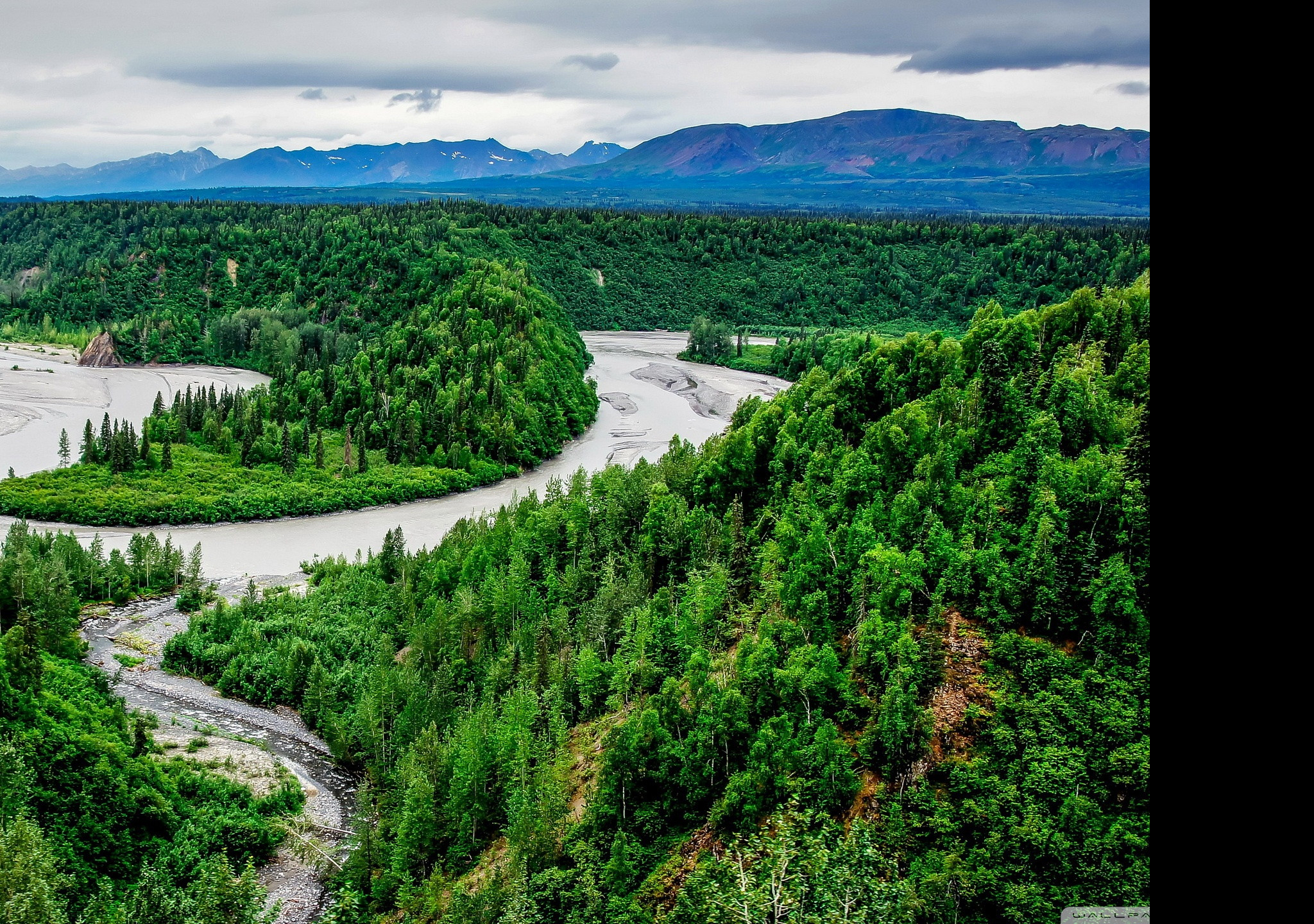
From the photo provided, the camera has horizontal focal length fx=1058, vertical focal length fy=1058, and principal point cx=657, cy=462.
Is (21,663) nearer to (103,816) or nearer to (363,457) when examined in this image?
(103,816)

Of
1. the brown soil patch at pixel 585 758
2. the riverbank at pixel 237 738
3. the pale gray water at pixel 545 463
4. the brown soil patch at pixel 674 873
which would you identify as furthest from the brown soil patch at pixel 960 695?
the pale gray water at pixel 545 463

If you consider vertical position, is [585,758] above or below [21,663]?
below

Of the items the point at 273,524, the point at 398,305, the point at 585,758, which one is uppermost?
the point at 398,305

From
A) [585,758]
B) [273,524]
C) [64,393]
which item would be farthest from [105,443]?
[585,758]

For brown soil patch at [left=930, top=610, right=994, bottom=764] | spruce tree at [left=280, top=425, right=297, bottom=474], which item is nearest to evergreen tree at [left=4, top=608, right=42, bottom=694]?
brown soil patch at [left=930, top=610, right=994, bottom=764]


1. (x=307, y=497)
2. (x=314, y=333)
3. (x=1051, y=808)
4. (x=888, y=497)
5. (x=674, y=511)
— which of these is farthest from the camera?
(x=314, y=333)

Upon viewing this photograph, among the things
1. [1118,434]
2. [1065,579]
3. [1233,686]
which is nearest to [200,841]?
[1065,579]

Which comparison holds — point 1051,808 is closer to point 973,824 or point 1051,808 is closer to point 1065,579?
point 973,824
